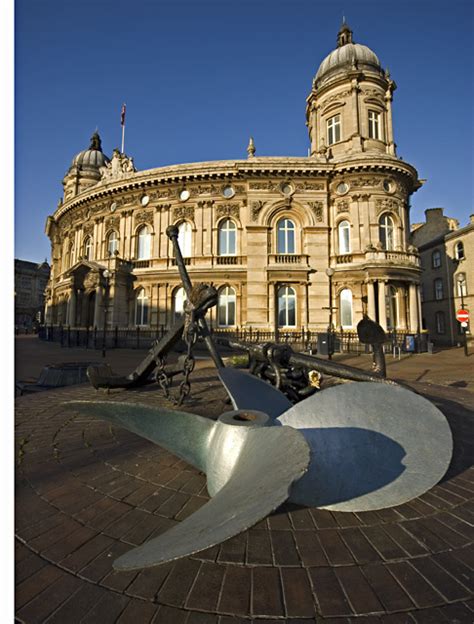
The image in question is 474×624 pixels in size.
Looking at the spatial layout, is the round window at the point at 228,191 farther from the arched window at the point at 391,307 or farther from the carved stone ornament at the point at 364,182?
the arched window at the point at 391,307

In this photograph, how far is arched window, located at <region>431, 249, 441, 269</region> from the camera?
1219 inches

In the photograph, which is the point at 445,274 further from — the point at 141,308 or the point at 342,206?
the point at 141,308

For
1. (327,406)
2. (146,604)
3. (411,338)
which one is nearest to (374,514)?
(327,406)

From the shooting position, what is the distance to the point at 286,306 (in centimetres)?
2128

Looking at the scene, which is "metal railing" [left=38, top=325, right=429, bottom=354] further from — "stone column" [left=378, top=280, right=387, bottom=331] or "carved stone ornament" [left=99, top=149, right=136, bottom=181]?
"carved stone ornament" [left=99, top=149, right=136, bottom=181]

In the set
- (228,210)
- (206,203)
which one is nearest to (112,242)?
(206,203)

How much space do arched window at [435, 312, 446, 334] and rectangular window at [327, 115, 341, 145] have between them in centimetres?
2035

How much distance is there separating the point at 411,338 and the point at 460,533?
18.4 meters

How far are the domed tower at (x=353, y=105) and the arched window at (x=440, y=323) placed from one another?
678 inches

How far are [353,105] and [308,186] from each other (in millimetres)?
8143

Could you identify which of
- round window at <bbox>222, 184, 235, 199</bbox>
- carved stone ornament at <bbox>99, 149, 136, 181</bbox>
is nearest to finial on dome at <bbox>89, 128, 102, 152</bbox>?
carved stone ornament at <bbox>99, 149, 136, 181</bbox>

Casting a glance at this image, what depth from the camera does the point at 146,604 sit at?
1481 mm

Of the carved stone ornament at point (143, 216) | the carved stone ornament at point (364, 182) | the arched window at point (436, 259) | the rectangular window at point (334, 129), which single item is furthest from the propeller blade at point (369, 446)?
the arched window at point (436, 259)

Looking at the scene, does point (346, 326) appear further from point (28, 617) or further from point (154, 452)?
point (28, 617)
